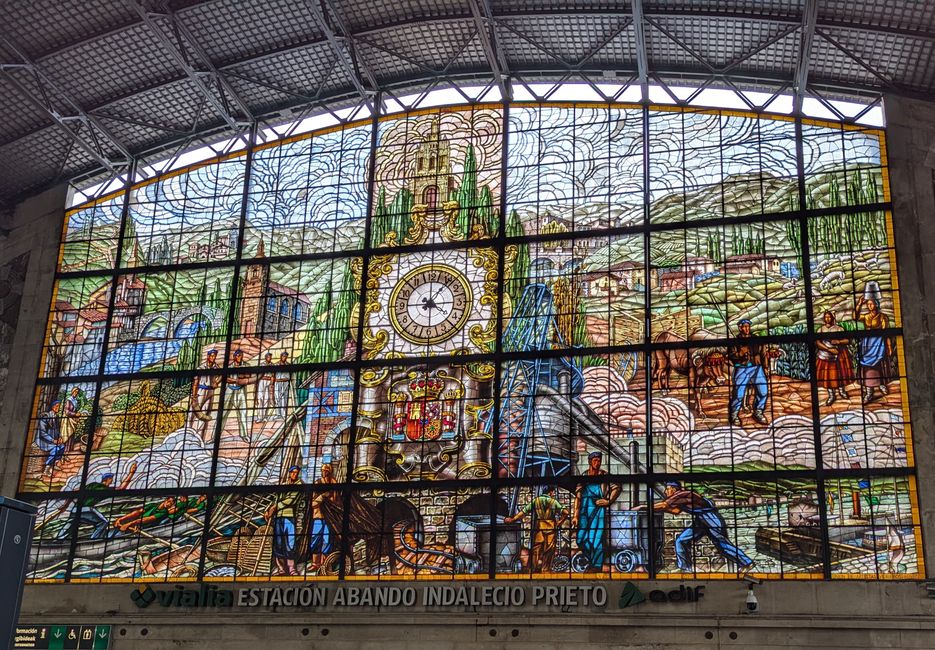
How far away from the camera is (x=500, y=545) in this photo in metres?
28.7

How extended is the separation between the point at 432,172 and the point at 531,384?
23.5ft

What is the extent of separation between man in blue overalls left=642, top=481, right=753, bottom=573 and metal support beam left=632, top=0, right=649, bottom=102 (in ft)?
36.0

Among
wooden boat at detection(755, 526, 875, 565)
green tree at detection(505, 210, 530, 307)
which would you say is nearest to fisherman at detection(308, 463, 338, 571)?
green tree at detection(505, 210, 530, 307)

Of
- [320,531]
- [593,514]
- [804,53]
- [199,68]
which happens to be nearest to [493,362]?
[593,514]

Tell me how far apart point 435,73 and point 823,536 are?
16.7 meters

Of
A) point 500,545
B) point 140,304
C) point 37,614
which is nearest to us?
point 500,545

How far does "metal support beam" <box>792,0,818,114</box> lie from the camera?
28.8 meters

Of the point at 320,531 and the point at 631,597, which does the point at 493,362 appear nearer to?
the point at 320,531

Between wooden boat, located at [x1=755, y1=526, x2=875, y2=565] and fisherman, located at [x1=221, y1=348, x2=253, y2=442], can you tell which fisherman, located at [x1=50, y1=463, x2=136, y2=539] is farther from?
wooden boat, located at [x1=755, y1=526, x2=875, y2=565]

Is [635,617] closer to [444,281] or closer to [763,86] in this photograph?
[444,281]

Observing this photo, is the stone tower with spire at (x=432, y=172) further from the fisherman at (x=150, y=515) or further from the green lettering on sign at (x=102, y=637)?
the green lettering on sign at (x=102, y=637)

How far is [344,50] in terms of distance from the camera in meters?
33.2

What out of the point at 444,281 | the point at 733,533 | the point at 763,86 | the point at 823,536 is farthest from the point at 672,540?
the point at 763,86

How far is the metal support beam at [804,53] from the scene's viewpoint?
28750 millimetres
